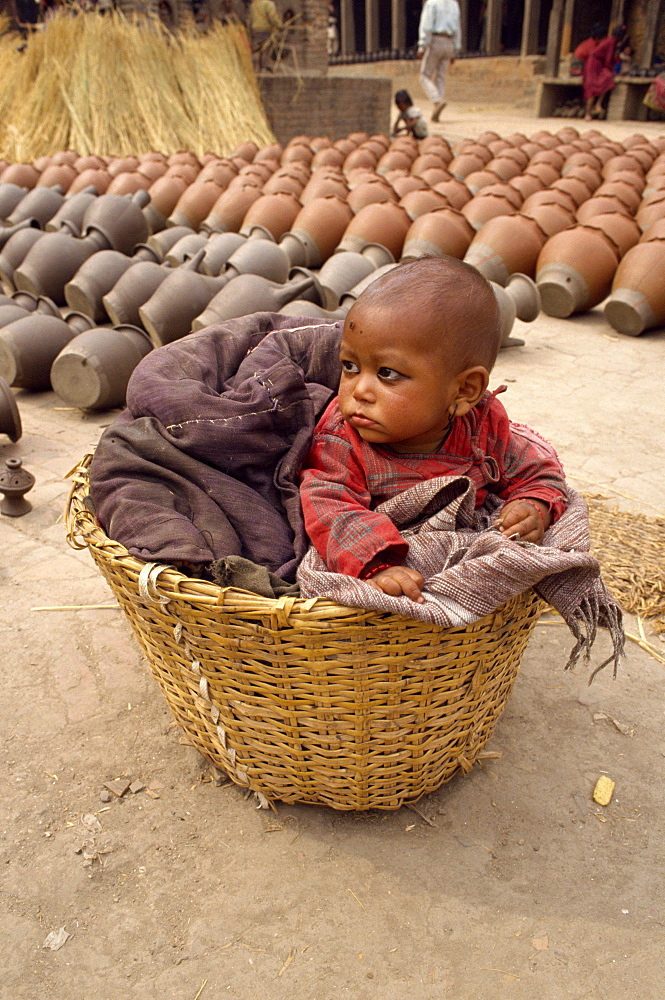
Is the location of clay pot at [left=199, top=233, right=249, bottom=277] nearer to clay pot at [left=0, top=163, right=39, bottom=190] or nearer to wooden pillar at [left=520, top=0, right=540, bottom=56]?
clay pot at [left=0, top=163, right=39, bottom=190]

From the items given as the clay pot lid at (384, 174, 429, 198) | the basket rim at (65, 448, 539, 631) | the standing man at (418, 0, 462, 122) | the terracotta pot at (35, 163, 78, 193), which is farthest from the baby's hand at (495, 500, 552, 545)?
the standing man at (418, 0, 462, 122)

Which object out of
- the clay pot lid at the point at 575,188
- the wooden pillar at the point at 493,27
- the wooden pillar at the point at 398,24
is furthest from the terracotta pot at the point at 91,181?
the wooden pillar at the point at 398,24

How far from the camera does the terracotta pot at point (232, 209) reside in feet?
21.1

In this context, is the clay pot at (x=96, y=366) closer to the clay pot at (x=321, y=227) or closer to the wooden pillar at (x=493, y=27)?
the clay pot at (x=321, y=227)

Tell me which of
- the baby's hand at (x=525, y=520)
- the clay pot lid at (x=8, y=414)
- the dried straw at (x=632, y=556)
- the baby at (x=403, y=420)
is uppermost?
the baby at (x=403, y=420)

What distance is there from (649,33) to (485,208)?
42.6 ft

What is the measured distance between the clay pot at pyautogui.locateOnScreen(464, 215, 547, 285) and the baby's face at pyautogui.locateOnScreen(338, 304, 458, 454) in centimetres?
401

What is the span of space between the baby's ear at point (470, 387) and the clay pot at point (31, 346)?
296cm

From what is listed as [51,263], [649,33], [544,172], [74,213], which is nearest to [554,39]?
[649,33]

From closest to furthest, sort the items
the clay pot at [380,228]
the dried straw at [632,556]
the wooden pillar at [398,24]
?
1. the dried straw at [632,556]
2. the clay pot at [380,228]
3. the wooden pillar at [398,24]

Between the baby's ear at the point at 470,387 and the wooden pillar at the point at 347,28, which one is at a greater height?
the wooden pillar at the point at 347,28

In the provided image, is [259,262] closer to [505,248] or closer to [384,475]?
[505,248]

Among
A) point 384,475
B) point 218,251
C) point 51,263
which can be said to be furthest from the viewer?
point 51,263

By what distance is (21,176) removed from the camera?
773 centimetres
